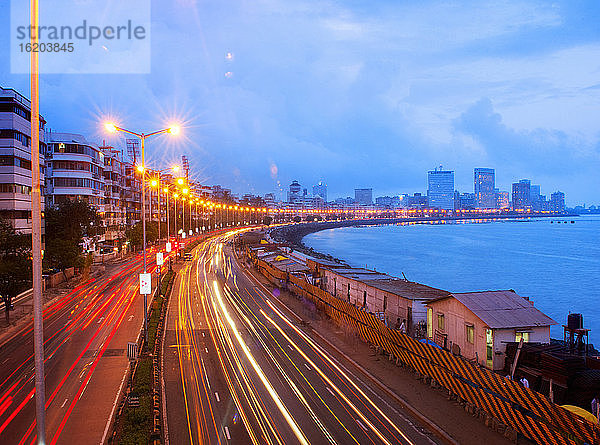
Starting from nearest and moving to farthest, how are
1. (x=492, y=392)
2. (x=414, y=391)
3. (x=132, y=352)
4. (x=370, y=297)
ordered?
(x=492, y=392), (x=414, y=391), (x=132, y=352), (x=370, y=297)

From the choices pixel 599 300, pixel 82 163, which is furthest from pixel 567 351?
pixel 82 163

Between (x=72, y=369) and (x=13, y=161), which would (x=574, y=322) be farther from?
(x=13, y=161)

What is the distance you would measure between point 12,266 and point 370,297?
2335cm

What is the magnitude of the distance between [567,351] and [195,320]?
2168 cm

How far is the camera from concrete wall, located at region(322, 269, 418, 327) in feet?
89.7

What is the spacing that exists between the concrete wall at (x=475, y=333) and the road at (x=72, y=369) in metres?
14.7

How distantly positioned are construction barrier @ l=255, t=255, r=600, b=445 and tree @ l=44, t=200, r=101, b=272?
32.2 meters

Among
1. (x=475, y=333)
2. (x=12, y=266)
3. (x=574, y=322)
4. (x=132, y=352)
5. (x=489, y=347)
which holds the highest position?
(x=12, y=266)

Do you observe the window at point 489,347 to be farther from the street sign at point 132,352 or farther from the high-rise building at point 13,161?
the high-rise building at point 13,161

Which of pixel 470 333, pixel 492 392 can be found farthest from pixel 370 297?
pixel 492 392

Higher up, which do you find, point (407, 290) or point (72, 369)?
point (407, 290)

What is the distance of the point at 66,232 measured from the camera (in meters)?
50.4

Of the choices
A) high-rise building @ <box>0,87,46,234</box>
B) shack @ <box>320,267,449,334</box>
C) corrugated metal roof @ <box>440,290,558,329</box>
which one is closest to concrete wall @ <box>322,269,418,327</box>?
shack @ <box>320,267,449,334</box>

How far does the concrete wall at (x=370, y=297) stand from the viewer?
2733cm
